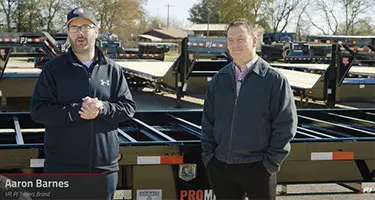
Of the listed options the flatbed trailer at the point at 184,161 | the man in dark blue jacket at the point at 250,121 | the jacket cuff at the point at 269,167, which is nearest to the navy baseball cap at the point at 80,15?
the man in dark blue jacket at the point at 250,121

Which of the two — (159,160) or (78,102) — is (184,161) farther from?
(78,102)

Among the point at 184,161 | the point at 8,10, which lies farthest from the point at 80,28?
the point at 8,10

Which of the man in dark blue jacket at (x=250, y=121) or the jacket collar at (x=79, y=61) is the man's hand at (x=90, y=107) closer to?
the jacket collar at (x=79, y=61)

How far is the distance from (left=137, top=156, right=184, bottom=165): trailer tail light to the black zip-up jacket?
2.37ft

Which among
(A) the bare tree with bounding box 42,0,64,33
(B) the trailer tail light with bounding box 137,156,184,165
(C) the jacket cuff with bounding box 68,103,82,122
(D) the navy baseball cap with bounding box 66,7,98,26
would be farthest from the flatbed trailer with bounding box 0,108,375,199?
(A) the bare tree with bounding box 42,0,64,33

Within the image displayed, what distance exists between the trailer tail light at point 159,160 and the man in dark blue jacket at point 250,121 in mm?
695

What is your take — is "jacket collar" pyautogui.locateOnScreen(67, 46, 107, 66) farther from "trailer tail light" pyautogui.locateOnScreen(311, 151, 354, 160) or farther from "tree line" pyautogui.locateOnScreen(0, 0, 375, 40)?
"tree line" pyautogui.locateOnScreen(0, 0, 375, 40)

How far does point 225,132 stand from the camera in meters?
3.01

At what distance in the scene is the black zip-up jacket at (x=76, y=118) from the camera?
2.87 m

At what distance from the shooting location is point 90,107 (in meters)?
2.72

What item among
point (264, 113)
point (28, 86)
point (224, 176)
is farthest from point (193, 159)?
point (28, 86)

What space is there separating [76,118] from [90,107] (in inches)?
5.9

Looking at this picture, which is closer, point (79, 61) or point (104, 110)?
point (104, 110)

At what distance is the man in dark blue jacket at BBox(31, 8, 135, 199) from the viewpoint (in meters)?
2.87
